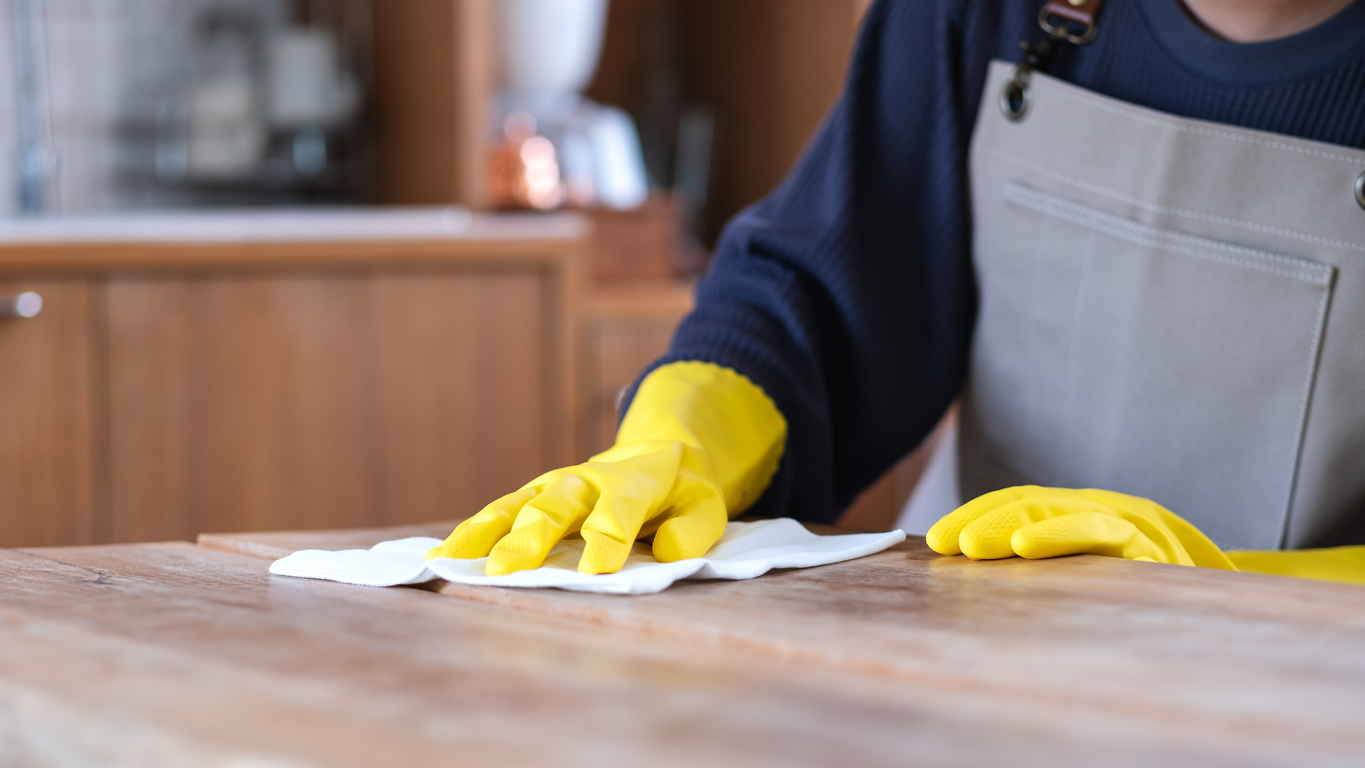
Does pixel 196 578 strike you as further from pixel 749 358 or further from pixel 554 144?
pixel 554 144

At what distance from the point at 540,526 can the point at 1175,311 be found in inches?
21.1

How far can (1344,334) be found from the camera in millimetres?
810

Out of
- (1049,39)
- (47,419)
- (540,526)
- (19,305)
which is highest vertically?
(1049,39)

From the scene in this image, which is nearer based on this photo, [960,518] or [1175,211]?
[960,518]

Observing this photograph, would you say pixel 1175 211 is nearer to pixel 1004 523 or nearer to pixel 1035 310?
pixel 1035 310

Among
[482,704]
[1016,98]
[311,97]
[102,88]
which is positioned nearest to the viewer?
[482,704]

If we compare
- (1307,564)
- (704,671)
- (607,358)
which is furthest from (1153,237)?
(607,358)

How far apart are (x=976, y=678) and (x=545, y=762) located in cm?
15

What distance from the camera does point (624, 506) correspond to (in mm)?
580

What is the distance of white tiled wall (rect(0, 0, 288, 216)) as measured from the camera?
203 cm

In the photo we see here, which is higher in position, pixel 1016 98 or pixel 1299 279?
pixel 1016 98

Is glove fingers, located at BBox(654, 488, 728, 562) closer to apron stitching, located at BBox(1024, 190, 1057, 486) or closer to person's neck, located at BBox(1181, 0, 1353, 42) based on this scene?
apron stitching, located at BBox(1024, 190, 1057, 486)

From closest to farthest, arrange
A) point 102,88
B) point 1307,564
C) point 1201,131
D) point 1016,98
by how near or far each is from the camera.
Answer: point 1307,564, point 1201,131, point 1016,98, point 102,88

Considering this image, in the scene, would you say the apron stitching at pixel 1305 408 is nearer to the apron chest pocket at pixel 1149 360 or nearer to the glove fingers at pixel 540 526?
the apron chest pocket at pixel 1149 360
